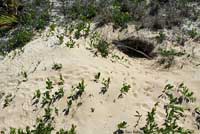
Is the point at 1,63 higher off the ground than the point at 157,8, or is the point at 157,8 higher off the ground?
the point at 157,8

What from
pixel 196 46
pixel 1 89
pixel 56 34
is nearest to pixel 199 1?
pixel 196 46

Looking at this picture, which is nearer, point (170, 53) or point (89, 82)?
point (89, 82)

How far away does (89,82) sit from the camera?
944 cm

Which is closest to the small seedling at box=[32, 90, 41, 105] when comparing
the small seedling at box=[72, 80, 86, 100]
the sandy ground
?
the sandy ground

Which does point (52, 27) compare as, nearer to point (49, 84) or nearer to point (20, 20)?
point (20, 20)

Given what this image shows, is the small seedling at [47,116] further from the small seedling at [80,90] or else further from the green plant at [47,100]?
the small seedling at [80,90]

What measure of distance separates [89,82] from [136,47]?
6.61ft

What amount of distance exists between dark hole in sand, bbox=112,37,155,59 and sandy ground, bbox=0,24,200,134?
0.25 meters

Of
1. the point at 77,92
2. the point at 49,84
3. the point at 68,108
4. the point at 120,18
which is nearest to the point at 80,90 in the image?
the point at 77,92

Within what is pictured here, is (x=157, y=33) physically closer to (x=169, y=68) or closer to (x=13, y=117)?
(x=169, y=68)

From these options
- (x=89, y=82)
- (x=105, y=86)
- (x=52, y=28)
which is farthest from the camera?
(x=52, y=28)

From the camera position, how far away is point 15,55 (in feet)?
36.1

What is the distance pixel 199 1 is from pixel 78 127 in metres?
5.52

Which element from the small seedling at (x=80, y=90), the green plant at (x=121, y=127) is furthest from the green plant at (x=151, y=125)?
the small seedling at (x=80, y=90)
